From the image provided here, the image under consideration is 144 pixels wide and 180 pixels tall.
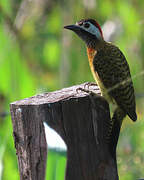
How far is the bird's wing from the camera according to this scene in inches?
114

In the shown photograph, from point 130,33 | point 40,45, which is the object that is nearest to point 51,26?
point 40,45

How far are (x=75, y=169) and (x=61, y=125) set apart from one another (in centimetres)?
24

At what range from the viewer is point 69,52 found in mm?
4527

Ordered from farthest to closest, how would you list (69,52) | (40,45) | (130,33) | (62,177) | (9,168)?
1. (40,45)
2. (130,33)
3. (69,52)
4. (9,168)
5. (62,177)

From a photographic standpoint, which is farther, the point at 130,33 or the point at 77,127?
the point at 130,33

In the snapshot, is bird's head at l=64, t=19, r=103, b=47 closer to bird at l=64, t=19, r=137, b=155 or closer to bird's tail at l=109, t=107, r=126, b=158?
bird at l=64, t=19, r=137, b=155

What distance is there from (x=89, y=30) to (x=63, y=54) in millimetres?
923

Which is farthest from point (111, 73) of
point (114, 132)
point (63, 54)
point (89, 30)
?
point (63, 54)

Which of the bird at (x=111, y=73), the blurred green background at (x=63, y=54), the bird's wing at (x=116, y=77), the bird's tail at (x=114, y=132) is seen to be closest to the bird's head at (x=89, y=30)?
the bird at (x=111, y=73)

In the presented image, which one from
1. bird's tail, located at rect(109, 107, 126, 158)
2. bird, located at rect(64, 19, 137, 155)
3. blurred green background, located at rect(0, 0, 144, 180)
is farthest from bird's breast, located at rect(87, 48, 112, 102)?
blurred green background, located at rect(0, 0, 144, 180)

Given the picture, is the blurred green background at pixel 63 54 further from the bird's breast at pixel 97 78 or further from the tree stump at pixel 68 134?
the tree stump at pixel 68 134

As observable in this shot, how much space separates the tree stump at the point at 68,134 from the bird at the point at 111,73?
0.52 feet

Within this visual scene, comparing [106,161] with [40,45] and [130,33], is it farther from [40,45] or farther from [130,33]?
[40,45]

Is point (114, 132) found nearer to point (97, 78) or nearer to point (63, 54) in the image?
point (97, 78)
